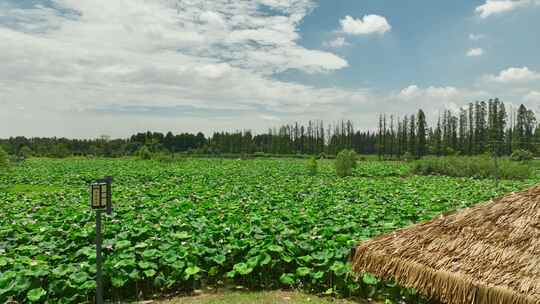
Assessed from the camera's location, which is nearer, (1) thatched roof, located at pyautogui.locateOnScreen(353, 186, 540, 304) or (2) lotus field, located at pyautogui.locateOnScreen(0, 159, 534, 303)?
(1) thatched roof, located at pyautogui.locateOnScreen(353, 186, 540, 304)

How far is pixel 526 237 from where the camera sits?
8.91 ft

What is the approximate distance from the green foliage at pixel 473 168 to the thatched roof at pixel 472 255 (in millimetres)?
21051

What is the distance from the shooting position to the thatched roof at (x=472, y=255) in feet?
8.44

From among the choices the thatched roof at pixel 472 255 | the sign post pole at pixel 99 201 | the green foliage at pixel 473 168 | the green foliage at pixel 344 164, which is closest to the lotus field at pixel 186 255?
the sign post pole at pixel 99 201

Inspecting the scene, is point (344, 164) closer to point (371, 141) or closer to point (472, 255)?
point (472, 255)

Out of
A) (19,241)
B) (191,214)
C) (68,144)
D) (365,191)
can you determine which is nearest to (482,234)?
(191,214)

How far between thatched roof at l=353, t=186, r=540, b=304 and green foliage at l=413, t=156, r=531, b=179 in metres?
21.1

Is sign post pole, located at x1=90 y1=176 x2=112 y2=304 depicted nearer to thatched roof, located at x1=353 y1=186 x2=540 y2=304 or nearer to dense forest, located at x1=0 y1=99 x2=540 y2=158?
thatched roof, located at x1=353 y1=186 x2=540 y2=304

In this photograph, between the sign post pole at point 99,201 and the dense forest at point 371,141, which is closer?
the sign post pole at point 99,201

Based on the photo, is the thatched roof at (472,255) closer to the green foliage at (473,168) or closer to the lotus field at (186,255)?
the lotus field at (186,255)

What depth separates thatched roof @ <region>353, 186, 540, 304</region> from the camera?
8.44 feet

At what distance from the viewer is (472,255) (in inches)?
111

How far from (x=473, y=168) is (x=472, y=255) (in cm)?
2264

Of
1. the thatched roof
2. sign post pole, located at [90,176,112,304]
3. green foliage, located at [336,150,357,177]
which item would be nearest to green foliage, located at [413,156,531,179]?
green foliage, located at [336,150,357,177]
